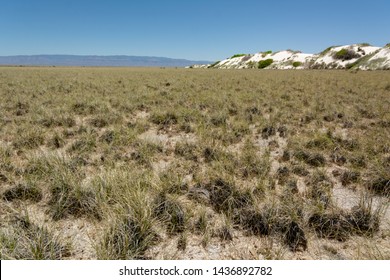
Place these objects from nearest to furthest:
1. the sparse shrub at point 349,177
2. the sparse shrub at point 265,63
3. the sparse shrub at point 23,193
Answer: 1. the sparse shrub at point 23,193
2. the sparse shrub at point 349,177
3. the sparse shrub at point 265,63

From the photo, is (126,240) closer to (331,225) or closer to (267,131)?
(331,225)

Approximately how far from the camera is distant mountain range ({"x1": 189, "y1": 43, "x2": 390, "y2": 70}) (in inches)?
1672

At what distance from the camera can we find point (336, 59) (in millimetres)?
52344

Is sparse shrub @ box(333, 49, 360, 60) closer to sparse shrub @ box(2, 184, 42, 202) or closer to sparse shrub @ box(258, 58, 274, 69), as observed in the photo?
sparse shrub @ box(258, 58, 274, 69)

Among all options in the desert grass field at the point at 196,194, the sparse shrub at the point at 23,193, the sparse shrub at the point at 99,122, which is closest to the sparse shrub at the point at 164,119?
the desert grass field at the point at 196,194

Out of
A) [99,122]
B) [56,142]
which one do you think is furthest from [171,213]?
[99,122]

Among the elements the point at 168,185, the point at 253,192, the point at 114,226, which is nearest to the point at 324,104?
the point at 253,192

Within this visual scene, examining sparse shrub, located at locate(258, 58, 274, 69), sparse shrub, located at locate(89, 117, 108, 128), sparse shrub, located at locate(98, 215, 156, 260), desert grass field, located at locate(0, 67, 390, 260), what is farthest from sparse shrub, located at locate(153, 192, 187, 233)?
sparse shrub, located at locate(258, 58, 274, 69)

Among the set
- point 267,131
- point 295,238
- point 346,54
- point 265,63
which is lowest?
point 295,238

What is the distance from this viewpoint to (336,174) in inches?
182

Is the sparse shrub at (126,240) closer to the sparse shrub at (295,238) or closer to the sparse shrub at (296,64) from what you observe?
the sparse shrub at (295,238)

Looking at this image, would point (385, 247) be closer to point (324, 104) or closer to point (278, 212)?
point (278, 212)

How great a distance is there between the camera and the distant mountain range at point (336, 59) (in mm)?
42469

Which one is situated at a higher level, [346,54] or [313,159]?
[346,54]
